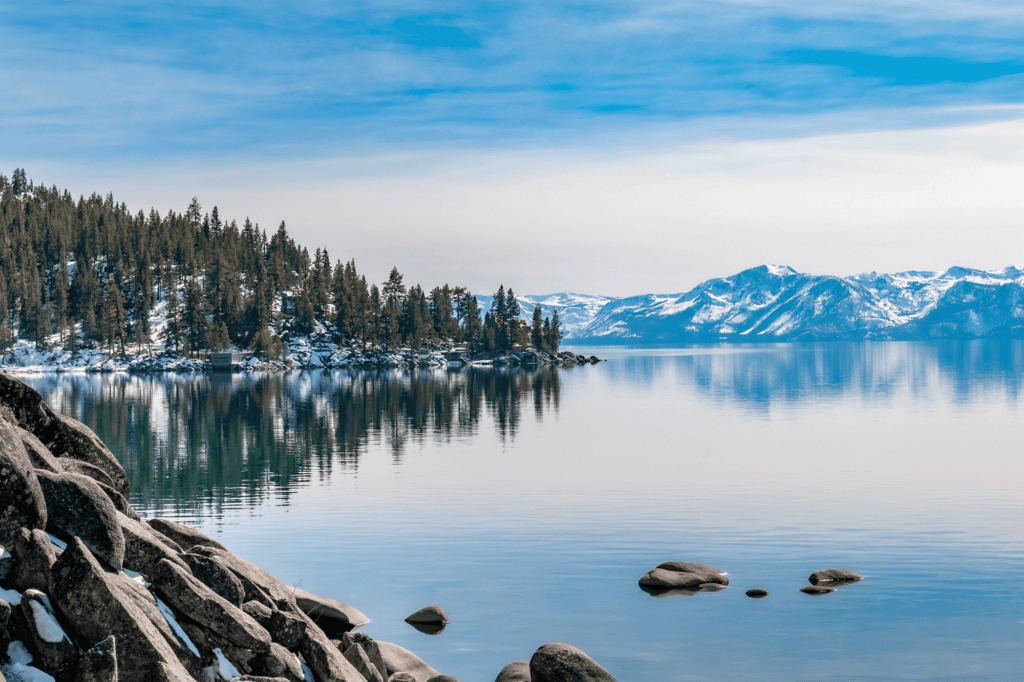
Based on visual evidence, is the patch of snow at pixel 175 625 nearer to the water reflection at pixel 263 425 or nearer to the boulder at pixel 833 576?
the boulder at pixel 833 576

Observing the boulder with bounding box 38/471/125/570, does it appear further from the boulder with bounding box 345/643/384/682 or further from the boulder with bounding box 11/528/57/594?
the boulder with bounding box 345/643/384/682

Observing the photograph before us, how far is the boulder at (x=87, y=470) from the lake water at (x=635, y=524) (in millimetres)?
8860

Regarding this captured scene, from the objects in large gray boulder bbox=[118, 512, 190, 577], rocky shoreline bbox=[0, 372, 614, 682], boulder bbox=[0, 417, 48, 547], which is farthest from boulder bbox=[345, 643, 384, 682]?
boulder bbox=[0, 417, 48, 547]

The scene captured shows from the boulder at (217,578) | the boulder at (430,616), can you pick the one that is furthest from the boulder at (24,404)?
the boulder at (430,616)

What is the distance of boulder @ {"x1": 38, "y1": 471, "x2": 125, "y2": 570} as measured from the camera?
1686 centimetres

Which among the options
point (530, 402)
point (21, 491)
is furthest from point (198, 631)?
point (530, 402)

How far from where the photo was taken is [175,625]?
54.9 ft

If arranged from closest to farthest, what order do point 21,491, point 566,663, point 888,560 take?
1. point 21,491
2. point 566,663
3. point 888,560

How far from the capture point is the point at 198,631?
16.9 m

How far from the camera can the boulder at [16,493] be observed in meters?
15.7

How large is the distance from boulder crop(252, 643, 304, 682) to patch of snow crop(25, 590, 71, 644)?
3.81 m

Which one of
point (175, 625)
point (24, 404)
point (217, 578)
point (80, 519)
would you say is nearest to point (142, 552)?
point (80, 519)

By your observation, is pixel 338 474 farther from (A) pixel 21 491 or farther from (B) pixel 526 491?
(A) pixel 21 491

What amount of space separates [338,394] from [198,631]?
123m
